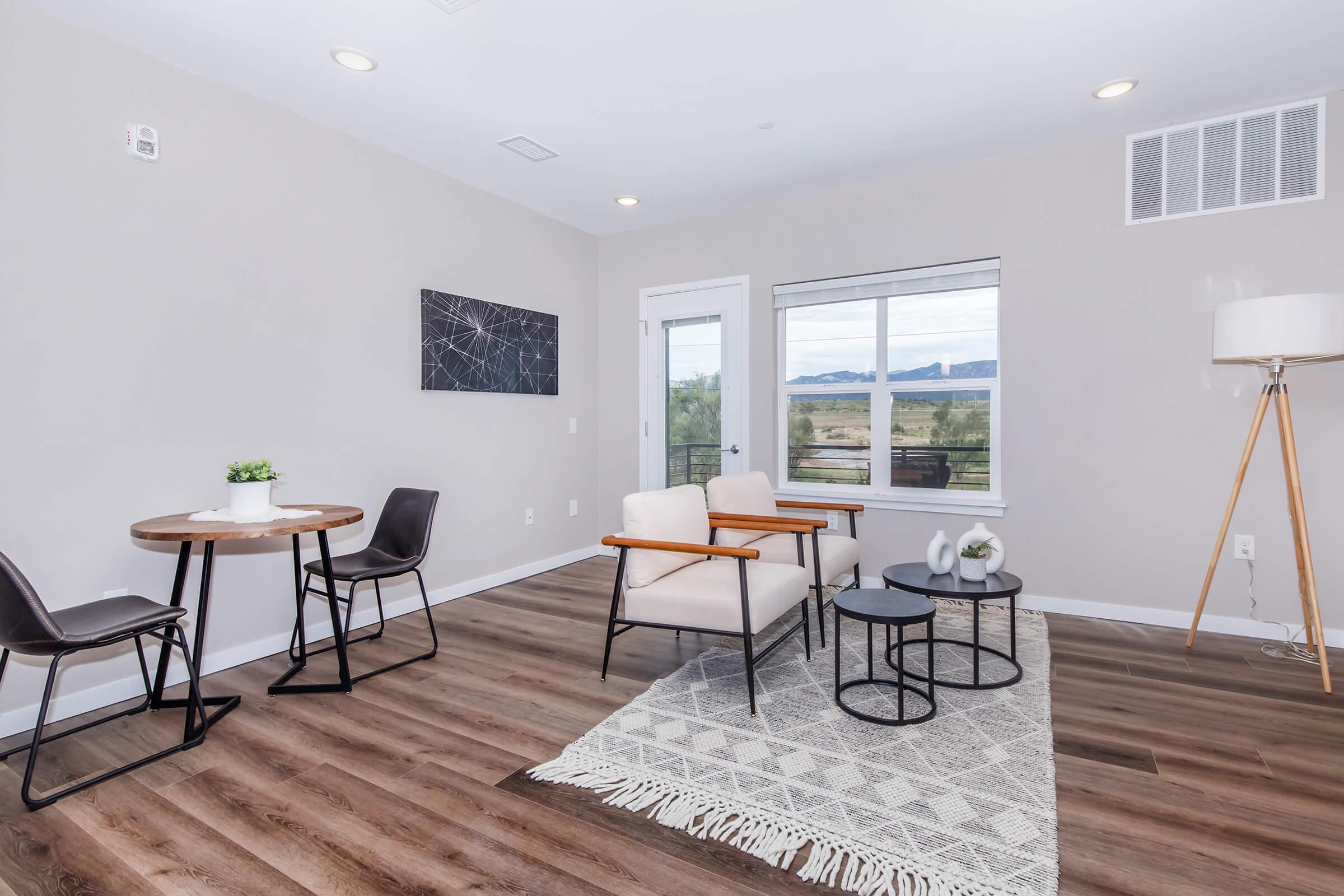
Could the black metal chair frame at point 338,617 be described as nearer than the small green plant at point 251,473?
No

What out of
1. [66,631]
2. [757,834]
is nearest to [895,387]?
[757,834]

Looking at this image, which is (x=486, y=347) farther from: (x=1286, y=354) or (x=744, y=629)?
(x=1286, y=354)

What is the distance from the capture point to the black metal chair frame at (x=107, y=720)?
1.95 metres

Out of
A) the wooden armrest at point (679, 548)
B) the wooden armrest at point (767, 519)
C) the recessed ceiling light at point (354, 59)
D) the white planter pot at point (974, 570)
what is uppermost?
the recessed ceiling light at point (354, 59)

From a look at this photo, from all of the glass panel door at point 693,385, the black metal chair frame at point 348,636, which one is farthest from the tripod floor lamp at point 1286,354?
the black metal chair frame at point 348,636

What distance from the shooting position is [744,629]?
257 centimetres

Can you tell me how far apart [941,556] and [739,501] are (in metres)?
1.13

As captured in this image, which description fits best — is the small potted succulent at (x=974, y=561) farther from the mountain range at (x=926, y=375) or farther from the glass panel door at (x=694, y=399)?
the glass panel door at (x=694, y=399)

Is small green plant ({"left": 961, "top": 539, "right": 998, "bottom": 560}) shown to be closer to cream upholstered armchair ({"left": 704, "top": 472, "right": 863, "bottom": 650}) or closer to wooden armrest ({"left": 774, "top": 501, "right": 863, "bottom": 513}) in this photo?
cream upholstered armchair ({"left": 704, "top": 472, "right": 863, "bottom": 650})

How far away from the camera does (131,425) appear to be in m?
2.74

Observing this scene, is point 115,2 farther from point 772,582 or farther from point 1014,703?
point 1014,703

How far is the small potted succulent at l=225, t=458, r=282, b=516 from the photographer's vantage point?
8.68 ft

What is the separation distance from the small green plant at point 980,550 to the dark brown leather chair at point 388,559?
2.41 meters

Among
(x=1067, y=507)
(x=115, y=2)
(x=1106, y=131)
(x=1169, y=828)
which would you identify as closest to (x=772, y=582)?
(x=1169, y=828)
